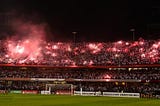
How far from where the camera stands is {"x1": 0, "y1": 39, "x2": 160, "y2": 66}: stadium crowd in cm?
8725

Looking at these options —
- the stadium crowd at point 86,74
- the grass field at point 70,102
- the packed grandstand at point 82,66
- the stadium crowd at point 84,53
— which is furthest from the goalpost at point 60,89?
the grass field at point 70,102

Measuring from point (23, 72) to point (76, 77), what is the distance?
14545 mm

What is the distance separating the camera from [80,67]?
290 ft

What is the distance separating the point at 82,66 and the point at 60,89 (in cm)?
891

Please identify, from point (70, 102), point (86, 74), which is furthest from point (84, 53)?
point (70, 102)

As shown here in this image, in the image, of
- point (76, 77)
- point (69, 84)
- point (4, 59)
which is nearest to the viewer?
point (69, 84)

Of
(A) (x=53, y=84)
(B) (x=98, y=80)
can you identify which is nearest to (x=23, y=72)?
(A) (x=53, y=84)

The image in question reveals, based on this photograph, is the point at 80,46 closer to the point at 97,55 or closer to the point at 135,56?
the point at 97,55

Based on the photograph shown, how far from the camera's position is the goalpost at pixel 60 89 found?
80.6 m

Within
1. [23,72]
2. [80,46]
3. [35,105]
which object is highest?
[80,46]

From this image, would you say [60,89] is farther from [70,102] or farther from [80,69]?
[70,102]

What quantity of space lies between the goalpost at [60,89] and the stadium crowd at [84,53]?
8523 millimetres

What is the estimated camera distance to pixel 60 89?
3241 inches

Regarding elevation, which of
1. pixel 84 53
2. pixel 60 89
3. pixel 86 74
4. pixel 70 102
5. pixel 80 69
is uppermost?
pixel 84 53
